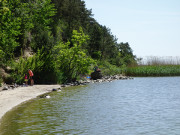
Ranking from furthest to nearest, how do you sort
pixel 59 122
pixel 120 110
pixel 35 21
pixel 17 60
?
pixel 35 21, pixel 17 60, pixel 120 110, pixel 59 122

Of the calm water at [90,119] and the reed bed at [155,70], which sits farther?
the reed bed at [155,70]

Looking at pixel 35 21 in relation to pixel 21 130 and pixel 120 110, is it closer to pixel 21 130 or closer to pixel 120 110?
pixel 120 110

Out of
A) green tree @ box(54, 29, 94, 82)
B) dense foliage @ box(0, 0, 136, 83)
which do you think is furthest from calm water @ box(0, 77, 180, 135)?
green tree @ box(54, 29, 94, 82)

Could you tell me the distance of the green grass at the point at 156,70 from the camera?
47281 millimetres

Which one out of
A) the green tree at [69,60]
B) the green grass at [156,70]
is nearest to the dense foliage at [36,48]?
the green tree at [69,60]

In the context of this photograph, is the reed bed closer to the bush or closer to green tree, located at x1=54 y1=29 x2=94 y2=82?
the bush

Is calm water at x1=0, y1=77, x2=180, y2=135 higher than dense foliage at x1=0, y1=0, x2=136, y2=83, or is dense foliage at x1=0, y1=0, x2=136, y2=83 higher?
dense foliage at x1=0, y1=0, x2=136, y2=83

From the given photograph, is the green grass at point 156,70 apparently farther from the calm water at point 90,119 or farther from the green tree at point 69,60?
the calm water at point 90,119

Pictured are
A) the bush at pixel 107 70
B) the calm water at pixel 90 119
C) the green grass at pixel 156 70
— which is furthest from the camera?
the green grass at pixel 156 70

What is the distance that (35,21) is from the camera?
35.5 m

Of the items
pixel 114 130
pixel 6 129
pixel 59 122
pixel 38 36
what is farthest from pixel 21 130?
pixel 38 36

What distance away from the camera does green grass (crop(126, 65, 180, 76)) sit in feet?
155

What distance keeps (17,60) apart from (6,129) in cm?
2070

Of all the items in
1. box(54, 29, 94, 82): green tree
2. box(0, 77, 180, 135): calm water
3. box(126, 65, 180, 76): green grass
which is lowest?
box(0, 77, 180, 135): calm water
